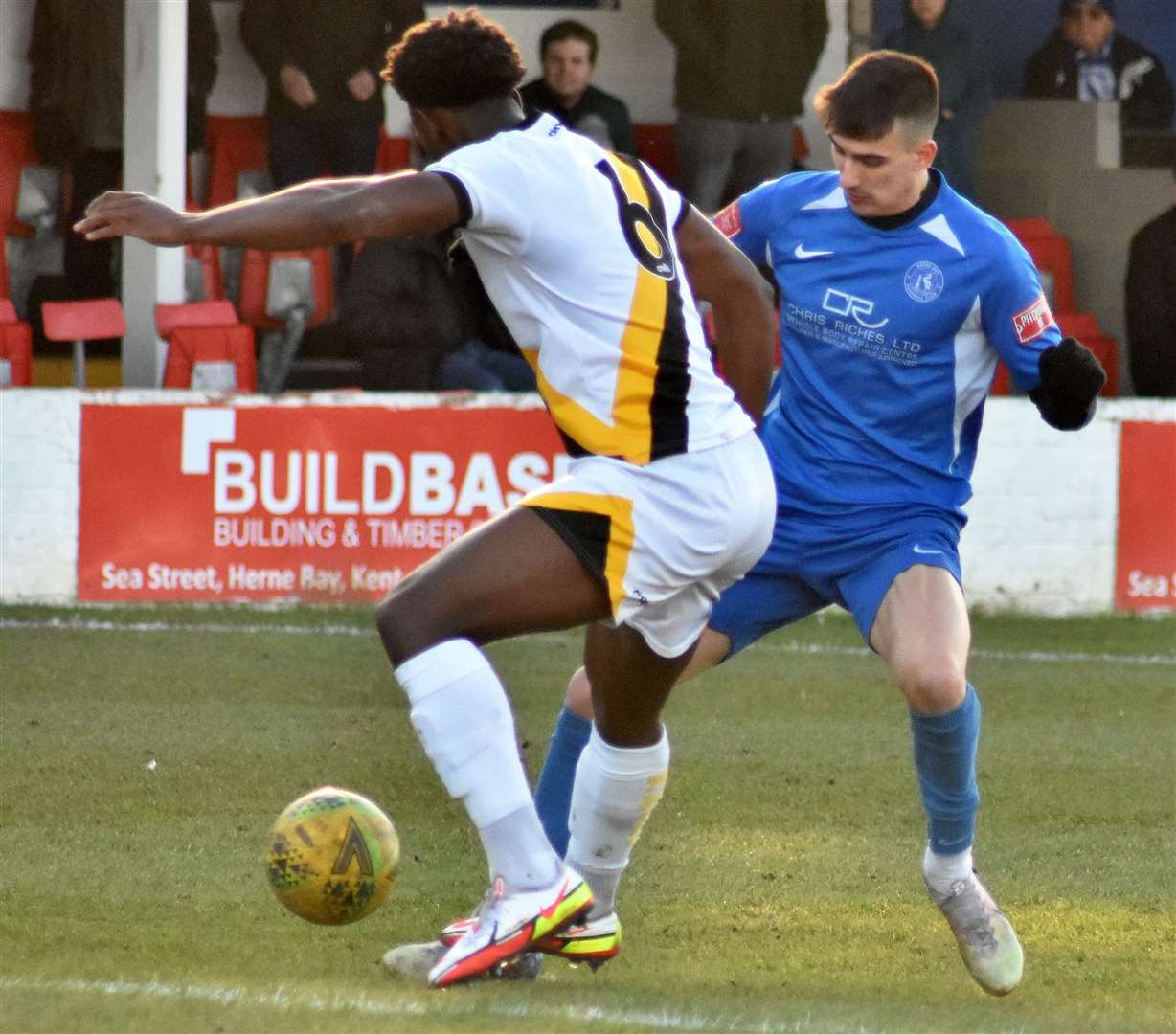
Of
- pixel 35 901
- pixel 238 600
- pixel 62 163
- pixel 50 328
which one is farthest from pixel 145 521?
pixel 35 901

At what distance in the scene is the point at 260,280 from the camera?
12789 mm

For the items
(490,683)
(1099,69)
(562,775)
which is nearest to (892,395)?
(562,775)

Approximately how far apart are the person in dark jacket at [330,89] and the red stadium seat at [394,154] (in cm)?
99

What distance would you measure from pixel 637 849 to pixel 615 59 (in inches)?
388

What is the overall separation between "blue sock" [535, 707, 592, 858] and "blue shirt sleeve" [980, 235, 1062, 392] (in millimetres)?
1265

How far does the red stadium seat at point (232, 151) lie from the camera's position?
13.5 m

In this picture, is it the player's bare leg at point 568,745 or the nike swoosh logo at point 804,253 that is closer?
the player's bare leg at point 568,745

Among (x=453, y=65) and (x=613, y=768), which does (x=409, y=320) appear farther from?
(x=453, y=65)

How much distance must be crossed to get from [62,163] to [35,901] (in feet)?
29.0

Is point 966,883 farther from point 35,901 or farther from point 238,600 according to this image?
point 238,600

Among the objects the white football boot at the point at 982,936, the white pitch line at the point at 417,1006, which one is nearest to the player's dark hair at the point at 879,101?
the white football boot at the point at 982,936

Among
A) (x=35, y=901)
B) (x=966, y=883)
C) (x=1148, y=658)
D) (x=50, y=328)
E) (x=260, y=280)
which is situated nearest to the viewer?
(x=966, y=883)

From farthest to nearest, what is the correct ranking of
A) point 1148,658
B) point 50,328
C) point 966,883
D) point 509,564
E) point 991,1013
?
point 50,328
point 1148,658
point 966,883
point 991,1013
point 509,564

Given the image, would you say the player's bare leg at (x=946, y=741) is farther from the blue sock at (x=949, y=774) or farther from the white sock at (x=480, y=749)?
the white sock at (x=480, y=749)
